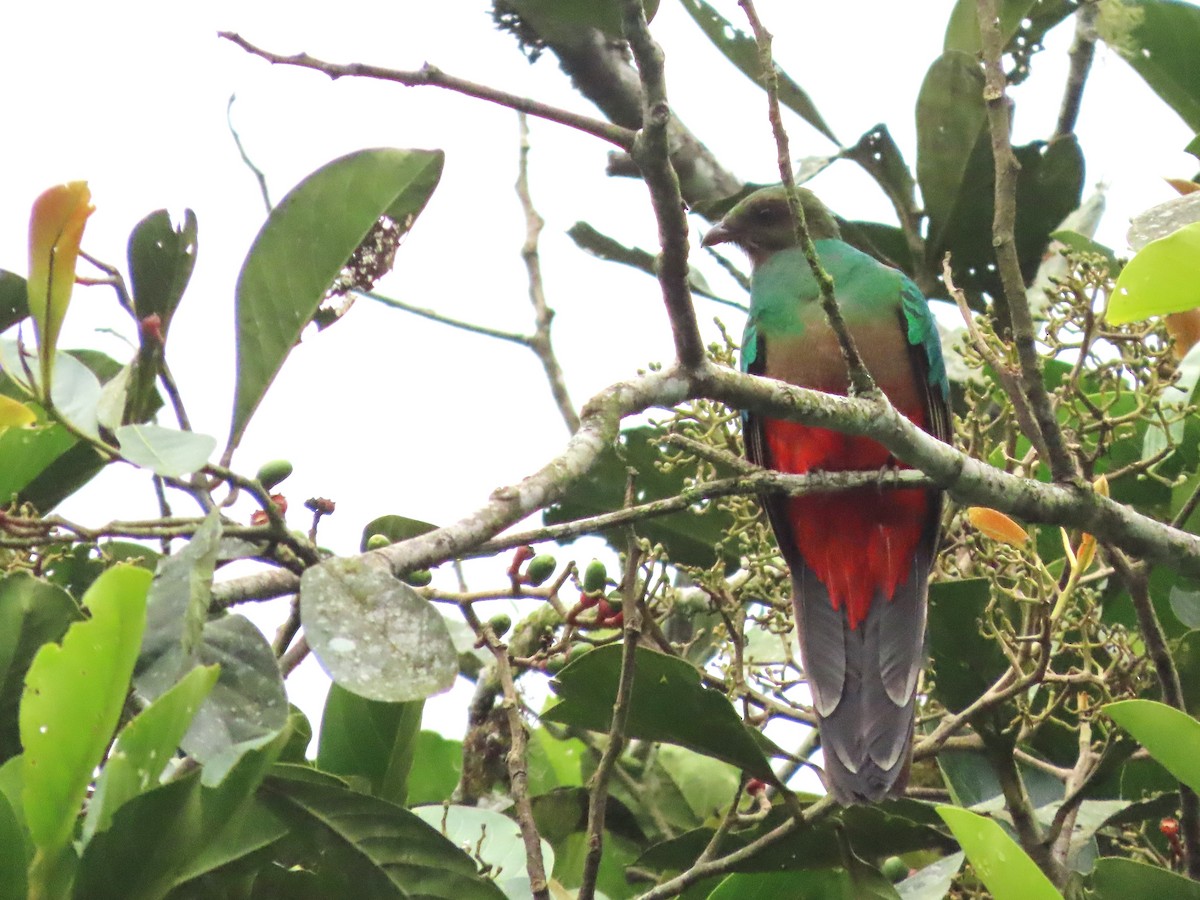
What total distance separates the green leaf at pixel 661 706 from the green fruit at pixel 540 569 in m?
0.15

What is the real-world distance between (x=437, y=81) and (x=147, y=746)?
2.97 ft

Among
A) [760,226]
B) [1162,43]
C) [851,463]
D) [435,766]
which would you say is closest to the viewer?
[1162,43]

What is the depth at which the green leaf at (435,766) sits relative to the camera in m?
3.31

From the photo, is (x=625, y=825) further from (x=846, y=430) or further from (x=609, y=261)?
(x=609, y=261)

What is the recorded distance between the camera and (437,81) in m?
1.76

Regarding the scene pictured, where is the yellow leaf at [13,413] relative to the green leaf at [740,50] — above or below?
below

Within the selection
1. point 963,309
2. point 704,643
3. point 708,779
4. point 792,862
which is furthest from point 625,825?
point 963,309

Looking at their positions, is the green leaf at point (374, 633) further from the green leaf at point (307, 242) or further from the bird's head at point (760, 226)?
the bird's head at point (760, 226)

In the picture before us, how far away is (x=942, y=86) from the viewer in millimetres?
3748

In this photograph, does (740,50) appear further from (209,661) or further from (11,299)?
(209,661)

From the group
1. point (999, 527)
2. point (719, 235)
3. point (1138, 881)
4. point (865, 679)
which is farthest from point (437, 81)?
point (719, 235)

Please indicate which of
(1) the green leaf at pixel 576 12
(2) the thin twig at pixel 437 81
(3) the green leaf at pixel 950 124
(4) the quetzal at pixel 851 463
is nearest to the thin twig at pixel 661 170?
(2) the thin twig at pixel 437 81

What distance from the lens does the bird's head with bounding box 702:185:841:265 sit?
445cm

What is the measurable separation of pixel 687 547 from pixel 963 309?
1.05m
